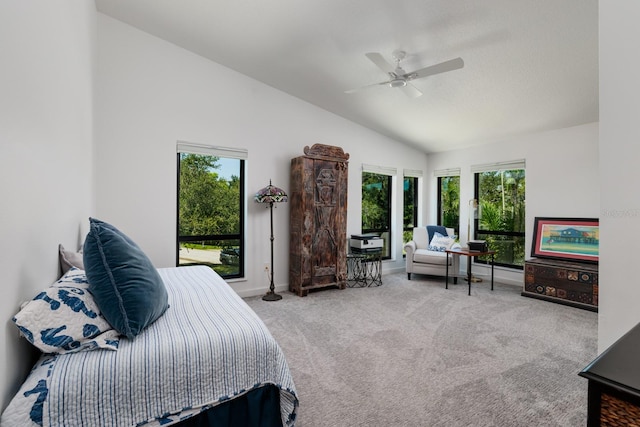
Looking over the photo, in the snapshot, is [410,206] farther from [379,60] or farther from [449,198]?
[379,60]

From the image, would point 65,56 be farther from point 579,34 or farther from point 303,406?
point 579,34

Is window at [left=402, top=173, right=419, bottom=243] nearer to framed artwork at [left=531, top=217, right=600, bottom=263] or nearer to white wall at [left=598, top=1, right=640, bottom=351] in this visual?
framed artwork at [left=531, top=217, right=600, bottom=263]

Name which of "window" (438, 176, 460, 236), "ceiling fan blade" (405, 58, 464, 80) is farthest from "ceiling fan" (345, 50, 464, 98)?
"window" (438, 176, 460, 236)

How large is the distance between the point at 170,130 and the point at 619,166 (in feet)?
12.8

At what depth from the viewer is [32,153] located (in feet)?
3.75

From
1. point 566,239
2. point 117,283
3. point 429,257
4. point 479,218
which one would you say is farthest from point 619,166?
point 479,218

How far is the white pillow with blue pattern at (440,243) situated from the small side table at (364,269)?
3.10 feet

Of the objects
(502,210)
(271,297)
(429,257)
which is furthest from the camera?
(502,210)

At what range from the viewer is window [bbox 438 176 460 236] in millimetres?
5906

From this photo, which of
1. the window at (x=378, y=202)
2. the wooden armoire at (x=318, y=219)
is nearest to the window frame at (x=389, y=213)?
the window at (x=378, y=202)

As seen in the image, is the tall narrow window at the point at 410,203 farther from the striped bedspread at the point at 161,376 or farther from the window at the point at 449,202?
the striped bedspread at the point at 161,376

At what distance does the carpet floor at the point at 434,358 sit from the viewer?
1.82m

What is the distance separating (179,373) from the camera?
→ 1179mm

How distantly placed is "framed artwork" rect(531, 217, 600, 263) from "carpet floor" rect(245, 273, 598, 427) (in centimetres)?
75
